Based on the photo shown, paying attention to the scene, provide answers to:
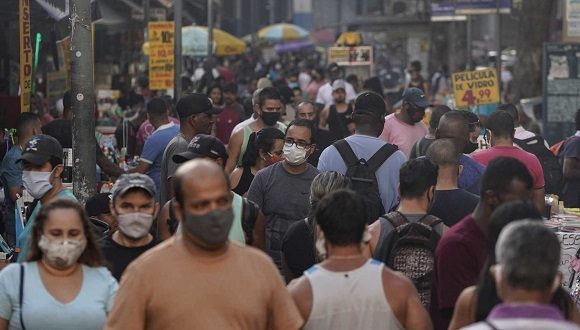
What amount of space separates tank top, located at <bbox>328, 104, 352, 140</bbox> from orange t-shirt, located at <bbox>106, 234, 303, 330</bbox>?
39.8ft

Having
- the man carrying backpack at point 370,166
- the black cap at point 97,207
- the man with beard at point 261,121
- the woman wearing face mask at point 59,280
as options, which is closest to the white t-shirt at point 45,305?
the woman wearing face mask at point 59,280

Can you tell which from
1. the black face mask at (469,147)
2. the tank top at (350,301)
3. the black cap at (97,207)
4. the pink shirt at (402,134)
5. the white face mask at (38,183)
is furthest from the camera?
the pink shirt at (402,134)

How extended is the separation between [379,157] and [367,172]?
0.15m

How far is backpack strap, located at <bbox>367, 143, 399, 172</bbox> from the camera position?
988 cm

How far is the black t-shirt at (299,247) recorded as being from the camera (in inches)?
319

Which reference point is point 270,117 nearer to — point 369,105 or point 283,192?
point 369,105

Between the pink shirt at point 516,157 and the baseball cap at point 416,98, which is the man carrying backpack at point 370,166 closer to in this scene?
the pink shirt at point 516,157

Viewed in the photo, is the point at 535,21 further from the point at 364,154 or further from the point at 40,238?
the point at 40,238

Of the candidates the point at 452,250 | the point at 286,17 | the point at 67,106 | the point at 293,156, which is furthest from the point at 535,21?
the point at 286,17

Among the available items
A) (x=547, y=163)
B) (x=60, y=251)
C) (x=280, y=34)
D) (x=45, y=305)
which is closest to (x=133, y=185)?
(x=60, y=251)

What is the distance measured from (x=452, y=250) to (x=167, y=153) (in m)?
4.70

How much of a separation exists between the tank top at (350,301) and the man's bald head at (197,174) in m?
0.61

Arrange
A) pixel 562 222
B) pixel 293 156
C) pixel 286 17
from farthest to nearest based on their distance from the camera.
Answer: pixel 286 17 → pixel 562 222 → pixel 293 156

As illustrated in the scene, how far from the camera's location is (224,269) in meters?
5.64
